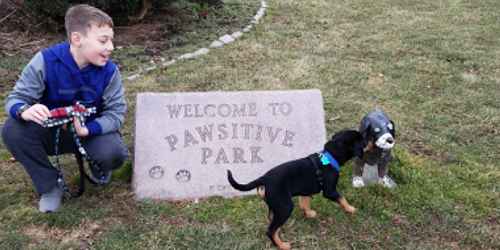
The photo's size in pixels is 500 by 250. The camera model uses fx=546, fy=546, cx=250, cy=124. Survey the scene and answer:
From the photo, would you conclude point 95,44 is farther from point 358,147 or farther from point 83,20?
point 358,147

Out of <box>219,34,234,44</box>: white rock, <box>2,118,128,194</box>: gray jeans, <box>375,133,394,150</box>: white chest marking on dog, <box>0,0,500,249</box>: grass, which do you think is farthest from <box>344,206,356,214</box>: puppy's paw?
<box>219,34,234,44</box>: white rock

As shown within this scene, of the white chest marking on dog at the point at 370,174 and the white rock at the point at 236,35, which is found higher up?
the white chest marking on dog at the point at 370,174

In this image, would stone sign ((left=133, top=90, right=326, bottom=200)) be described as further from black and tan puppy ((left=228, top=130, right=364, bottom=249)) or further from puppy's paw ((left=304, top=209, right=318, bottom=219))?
black and tan puppy ((left=228, top=130, right=364, bottom=249))

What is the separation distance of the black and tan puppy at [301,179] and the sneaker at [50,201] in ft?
3.97

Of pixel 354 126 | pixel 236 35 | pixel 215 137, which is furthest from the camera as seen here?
pixel 236 35

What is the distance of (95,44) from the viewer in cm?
313

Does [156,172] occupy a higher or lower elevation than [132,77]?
higher

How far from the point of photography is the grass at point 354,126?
3.12 meters

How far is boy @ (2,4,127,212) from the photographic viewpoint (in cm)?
313

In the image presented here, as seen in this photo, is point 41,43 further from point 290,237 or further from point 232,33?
point 290,237

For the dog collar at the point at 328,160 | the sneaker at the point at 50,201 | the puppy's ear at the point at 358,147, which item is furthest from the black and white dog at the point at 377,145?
the sneaker at the point at 50,201

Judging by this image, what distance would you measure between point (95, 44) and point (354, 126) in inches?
90.6

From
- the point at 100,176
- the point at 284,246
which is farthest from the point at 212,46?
the point at 284,246

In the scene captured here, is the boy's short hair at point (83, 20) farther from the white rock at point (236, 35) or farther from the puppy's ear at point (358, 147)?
the white rock at point (236, 35)
